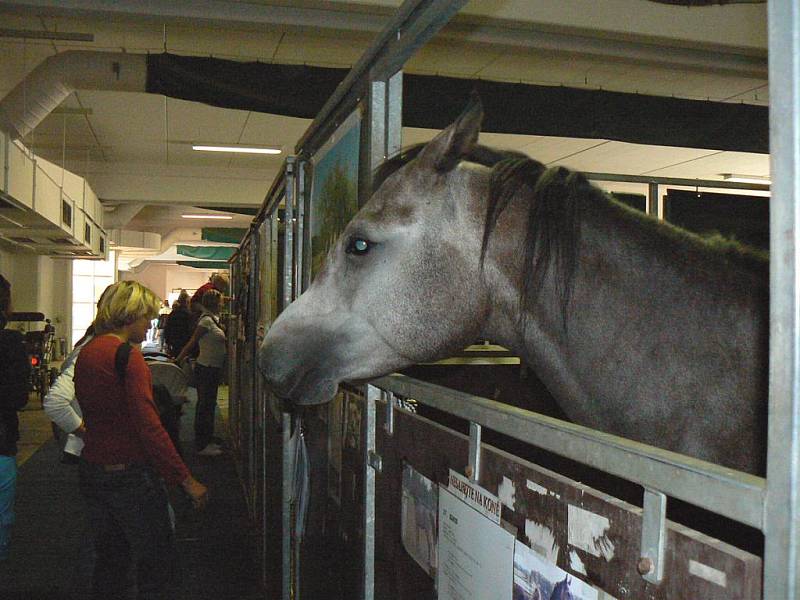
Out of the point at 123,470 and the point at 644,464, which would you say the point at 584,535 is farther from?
the point at 123,470

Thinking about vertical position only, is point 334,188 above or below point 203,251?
below

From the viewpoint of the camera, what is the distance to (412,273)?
1.39m

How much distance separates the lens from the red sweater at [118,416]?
2697mm

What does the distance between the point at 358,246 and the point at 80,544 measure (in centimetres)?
378

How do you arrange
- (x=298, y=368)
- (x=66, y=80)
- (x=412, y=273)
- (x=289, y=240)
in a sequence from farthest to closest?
1. (x=66, y=80)
2. (x=289, y=240)
3. (x=298, y=368)
4. (x=412, y=273)

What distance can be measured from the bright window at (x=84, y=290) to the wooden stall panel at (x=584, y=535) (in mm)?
18667

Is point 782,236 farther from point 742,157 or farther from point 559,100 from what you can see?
point 742,157

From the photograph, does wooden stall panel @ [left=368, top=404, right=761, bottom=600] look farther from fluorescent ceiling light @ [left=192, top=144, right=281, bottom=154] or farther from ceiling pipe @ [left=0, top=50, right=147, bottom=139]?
fluorescent ceiling light @ [left=192, top=144, right=281, bottom=154]

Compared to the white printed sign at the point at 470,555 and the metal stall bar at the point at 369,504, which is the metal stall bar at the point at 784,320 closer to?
the white printed sign at the point at 470,555

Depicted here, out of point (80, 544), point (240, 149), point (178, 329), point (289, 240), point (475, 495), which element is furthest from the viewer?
point (240, 149)

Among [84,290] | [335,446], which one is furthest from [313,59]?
[84,290]

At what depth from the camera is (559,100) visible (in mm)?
5941

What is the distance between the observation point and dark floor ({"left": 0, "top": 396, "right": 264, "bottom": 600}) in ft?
12.4

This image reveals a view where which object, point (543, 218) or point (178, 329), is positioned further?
point (178, 329)
